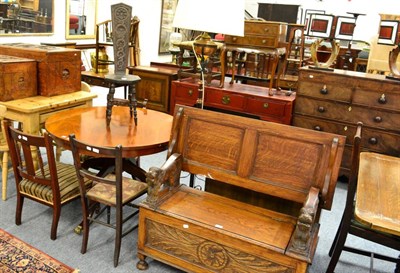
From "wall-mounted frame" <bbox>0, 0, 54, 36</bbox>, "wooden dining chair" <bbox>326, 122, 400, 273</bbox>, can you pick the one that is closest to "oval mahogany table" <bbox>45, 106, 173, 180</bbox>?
"wooden dining chair" <bbox>326, 122, 400, 273</bbox>

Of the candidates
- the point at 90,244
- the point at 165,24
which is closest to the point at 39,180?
the point at 90,244

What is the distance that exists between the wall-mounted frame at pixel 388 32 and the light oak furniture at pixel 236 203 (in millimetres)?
1967

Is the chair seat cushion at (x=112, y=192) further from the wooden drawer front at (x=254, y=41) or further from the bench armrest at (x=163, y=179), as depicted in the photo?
the wooden drawer front at (x=254, y=41)

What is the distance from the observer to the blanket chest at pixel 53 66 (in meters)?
3.13

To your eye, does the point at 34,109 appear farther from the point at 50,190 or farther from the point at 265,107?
the point at 265,107

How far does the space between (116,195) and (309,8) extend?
34.2ft

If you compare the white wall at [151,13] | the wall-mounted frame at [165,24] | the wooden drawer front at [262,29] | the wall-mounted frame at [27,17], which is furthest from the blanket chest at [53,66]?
the wall-mounted frame at [165,24]

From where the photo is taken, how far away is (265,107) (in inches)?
154

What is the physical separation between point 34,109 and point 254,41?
89.2 inches

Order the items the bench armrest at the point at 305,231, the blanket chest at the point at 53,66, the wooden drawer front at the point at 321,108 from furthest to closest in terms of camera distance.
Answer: the wooden drawer front at the point at 321,108 < the blanket chest at the point at 53,66 < the bench armrest at the point at 305,231

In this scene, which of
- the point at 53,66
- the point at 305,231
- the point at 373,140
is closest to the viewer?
the point at 305,231

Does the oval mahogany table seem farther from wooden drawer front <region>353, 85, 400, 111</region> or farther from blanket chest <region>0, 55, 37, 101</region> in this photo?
wooden drawer front <region>353, 85, 400, 111</region>

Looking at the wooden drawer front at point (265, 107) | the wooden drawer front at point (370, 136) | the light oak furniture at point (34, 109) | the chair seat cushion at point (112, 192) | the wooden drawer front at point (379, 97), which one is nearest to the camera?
the chair seat cushion at point (112, 192)

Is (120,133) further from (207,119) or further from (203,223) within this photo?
(203,223)
